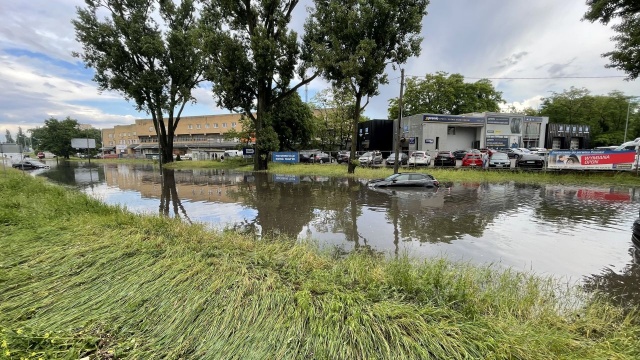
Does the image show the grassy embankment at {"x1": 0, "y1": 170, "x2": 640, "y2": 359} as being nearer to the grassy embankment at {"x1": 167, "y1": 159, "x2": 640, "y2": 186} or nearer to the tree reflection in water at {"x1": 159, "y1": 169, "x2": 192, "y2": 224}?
the tree reflection in water at {"x1": 159, "y1": 169, "x2": 192, "y2": 224}

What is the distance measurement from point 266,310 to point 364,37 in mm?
20647

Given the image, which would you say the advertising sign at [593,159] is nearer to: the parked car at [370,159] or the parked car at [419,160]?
the parked car at [419,160]

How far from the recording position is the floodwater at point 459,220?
616 cm

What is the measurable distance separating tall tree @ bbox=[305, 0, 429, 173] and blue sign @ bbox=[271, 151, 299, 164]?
41.8 ft

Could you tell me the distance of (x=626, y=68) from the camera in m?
17.2

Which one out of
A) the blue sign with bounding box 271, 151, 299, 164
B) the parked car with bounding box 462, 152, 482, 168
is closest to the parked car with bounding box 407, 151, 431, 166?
the parked car with bounding box 462, 152, 482, 168

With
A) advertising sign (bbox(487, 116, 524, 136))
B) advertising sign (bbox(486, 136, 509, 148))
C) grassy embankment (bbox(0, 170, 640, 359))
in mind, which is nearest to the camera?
grassy embankment (bbox(0, 170, 640, 359))

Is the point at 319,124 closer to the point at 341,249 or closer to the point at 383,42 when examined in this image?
the point at 383,42

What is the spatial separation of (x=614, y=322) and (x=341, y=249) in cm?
451

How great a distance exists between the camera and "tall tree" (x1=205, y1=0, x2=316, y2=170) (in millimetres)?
23500

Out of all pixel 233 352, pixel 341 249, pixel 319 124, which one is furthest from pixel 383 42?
pixel 319 124

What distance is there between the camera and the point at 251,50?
24203mm

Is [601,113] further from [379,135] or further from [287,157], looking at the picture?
[287,157]

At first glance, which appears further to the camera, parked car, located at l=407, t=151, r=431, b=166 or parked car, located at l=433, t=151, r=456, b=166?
parked car, located at l=433, t=151, r=456, b=166
